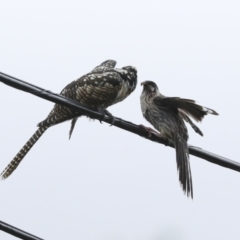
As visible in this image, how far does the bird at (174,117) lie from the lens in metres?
4.75

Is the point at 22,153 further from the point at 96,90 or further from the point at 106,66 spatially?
the point at 106,66

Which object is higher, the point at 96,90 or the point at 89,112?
the point at 96,90

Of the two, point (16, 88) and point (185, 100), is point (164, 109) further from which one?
point (16, 88)

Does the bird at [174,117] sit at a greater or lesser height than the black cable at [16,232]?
greater

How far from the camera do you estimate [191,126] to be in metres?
5.37

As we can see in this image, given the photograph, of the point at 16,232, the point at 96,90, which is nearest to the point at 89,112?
the point at 16,232

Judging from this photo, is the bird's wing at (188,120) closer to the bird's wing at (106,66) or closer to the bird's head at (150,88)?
the bird's head at (150,88)

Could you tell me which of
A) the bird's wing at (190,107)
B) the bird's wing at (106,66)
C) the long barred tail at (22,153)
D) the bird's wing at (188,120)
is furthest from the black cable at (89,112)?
the bird's wing at (106,66)

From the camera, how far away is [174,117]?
18.2 feet

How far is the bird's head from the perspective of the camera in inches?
230

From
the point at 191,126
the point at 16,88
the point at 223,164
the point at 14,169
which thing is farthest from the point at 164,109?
the point at 16,88

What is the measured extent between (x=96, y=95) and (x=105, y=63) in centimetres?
102

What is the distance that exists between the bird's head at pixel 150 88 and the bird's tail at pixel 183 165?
2.08ft

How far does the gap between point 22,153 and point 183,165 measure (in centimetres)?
127
